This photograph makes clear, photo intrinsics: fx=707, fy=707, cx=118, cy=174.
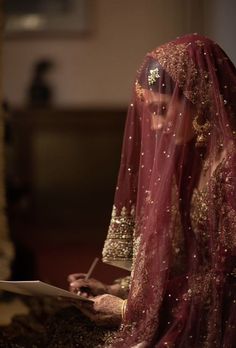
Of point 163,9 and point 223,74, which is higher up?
point 163,9

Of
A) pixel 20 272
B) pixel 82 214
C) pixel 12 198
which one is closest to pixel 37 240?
pixel 82 214

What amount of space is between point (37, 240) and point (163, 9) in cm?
154

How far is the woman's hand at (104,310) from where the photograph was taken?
1.33 metres

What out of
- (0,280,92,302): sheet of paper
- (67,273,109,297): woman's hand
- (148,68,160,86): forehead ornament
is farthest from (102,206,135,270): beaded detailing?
(148,68,160,86): forehead ornament

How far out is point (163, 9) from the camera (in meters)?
3.05

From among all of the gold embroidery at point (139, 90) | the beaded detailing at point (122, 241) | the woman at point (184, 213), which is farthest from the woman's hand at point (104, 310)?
the gold embroidery at point (139, 90)

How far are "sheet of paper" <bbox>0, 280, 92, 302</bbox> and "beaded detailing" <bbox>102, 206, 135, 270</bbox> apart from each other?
6.4 inches

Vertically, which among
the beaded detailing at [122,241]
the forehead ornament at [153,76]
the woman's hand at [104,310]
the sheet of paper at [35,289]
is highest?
the forehead ornament at [153,76]

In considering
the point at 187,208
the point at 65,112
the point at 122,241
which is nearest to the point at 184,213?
the point at 187,208

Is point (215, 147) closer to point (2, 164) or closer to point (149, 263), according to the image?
point (149, 263)

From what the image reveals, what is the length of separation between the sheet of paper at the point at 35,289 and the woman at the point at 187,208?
0.25ft

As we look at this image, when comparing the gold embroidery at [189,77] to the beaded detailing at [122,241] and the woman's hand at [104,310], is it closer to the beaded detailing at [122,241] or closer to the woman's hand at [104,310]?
the beaded detailing at [122,241]

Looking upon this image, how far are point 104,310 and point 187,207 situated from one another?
0.82 ft

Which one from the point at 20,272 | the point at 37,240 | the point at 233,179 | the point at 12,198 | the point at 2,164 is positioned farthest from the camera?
the point at 37,240
